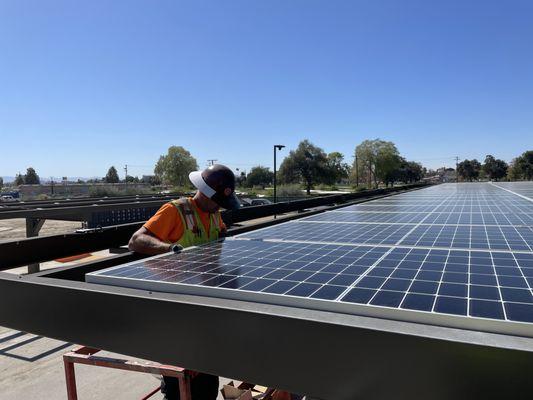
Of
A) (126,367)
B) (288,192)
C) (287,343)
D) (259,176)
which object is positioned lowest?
Answer: (126,367)

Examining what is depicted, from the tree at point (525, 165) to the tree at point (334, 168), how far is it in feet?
132

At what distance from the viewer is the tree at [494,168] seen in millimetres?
107062

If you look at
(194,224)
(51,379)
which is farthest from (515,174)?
(51,379)

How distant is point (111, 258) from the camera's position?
11.4 feet

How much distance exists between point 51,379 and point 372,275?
229 inches

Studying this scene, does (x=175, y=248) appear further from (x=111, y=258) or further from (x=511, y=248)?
(x=511, y=248)

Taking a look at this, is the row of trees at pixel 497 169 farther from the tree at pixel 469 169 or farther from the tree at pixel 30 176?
the tree at pixel 30 176

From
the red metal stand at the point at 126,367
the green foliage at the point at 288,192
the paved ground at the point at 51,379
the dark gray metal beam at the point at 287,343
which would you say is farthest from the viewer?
the green foliage at the point at 288,192

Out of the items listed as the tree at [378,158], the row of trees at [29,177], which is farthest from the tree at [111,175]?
the tree at [378,158]

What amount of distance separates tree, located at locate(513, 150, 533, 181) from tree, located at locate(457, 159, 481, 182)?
85.6 feet

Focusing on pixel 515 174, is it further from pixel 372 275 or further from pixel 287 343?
pixel 287 343

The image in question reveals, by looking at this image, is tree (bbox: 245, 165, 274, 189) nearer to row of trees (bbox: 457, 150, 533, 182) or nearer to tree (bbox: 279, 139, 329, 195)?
tree (bbox: 279, 139, 329, 195)

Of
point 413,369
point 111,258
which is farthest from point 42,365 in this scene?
point 413,369

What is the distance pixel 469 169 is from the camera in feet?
398
